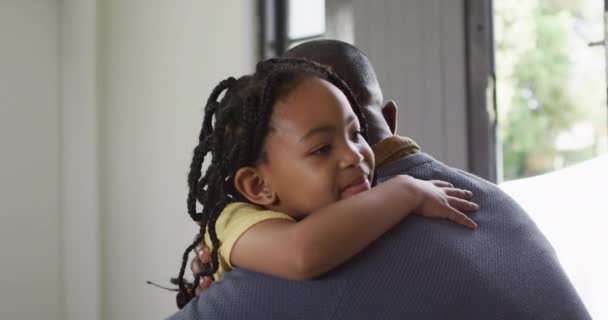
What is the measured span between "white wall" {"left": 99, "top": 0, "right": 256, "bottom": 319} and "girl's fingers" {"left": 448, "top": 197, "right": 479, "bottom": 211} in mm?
2246

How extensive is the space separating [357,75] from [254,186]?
0.27m

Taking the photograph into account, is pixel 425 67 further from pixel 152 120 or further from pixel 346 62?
pixel 152 120

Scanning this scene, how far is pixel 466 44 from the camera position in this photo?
2164 millimetres

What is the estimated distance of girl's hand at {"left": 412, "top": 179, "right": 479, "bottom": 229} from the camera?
79 centimetres

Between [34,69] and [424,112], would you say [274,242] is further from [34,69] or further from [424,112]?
[34,69]

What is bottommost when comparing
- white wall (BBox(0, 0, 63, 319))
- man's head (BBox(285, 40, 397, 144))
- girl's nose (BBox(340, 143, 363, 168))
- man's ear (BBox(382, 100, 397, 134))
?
white wall (BBox(0, 0, 63, 319))

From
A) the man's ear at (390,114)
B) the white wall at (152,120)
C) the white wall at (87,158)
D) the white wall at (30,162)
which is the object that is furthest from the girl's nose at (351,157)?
the white wall at (30,162)

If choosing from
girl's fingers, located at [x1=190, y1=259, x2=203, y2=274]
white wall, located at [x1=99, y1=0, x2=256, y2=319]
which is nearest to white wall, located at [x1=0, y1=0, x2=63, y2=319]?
Answer: white wall, located at [x1=99, y1=0, x2=256, y2=319]

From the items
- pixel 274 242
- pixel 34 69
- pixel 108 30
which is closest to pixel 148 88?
pixel 108 30

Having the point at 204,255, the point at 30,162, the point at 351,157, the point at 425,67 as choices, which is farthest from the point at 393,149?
the point at 30,162

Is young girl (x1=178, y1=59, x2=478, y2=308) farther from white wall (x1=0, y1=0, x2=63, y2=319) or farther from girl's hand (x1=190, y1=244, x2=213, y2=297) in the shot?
white wall (x1=0, y1=0, x2=63, y2=319)

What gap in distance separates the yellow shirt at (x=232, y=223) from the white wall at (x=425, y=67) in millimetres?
1346

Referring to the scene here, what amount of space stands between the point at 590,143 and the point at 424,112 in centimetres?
529

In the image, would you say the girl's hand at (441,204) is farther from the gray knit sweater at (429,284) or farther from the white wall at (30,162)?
the white wall at (30,162)
